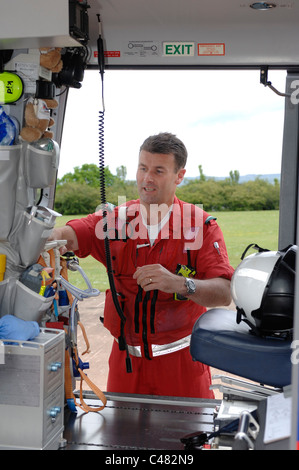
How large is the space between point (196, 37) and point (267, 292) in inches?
51.4

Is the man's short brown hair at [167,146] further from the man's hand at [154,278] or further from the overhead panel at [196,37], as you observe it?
the man's hand at [154,278]

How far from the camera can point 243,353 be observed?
1.64m

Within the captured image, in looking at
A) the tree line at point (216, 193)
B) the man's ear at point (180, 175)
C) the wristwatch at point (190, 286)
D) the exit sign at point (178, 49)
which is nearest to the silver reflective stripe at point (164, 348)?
the wristwatch at point (190, 286)

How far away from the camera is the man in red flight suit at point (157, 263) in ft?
8.47

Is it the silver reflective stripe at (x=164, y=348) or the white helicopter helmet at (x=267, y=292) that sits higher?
the white helicopter helmet at (x=267, y=292)

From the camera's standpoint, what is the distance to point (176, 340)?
262 cm

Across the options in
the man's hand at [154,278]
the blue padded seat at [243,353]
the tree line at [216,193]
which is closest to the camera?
the blue padded seat at [243,353]

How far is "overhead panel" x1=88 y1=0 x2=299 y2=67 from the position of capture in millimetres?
2246

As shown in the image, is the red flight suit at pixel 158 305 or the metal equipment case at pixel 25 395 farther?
the red flight suit at pixel 158 305

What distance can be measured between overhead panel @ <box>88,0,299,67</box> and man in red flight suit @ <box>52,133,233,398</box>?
0.52m

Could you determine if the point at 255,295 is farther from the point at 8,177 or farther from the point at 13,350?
the point at 8,177

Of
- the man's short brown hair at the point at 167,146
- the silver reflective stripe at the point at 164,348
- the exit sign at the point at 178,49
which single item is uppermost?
the exit sign at the point at 178,49

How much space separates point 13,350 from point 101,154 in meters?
0.99

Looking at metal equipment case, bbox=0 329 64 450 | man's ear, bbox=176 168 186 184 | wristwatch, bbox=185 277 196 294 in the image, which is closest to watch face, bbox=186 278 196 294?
wristwatch, bbox=185 277 196 294
